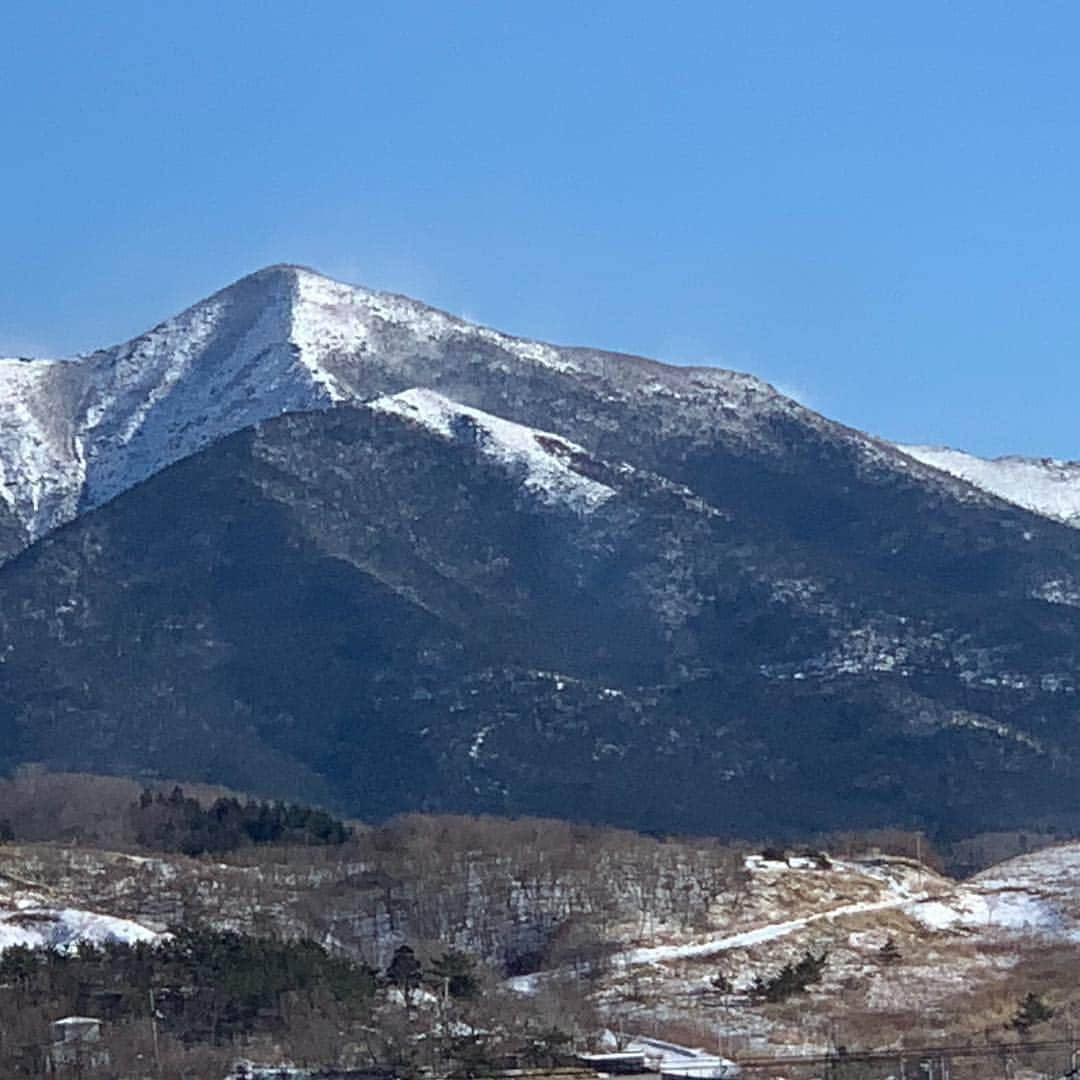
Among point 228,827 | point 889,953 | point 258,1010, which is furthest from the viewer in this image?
point 228,827

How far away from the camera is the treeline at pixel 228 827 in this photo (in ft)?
511

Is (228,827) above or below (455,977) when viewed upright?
above

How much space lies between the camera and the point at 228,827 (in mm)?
159125

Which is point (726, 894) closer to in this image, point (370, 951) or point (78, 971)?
point (370, 951)

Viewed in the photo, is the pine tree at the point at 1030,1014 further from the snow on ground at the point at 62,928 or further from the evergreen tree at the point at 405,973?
the snow on ground at the point at 62,928

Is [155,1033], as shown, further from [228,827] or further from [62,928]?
[228,827]

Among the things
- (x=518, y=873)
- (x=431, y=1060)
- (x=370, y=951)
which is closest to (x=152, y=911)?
(x=370, y=951)

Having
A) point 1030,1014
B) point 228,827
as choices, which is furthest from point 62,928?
point 228,827

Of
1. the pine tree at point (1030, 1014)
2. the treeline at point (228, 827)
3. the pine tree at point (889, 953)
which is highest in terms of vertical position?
the treeline at point (228, 827)

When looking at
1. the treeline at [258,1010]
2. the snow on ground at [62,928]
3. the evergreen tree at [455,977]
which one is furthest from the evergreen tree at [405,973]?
the snow on ground at [62,928]

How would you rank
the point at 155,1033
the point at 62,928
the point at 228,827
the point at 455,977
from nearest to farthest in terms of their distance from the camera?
the point at 155,1033, the point at 455,977, the point at 62,928, the point at 228,827

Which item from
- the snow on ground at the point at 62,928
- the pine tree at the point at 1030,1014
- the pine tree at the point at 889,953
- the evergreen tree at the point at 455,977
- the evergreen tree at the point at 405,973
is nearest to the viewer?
the evergreen tree at the point at 405,973

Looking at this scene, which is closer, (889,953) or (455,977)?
(455,977)

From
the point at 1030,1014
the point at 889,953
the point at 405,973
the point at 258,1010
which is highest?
the point at 889,953
